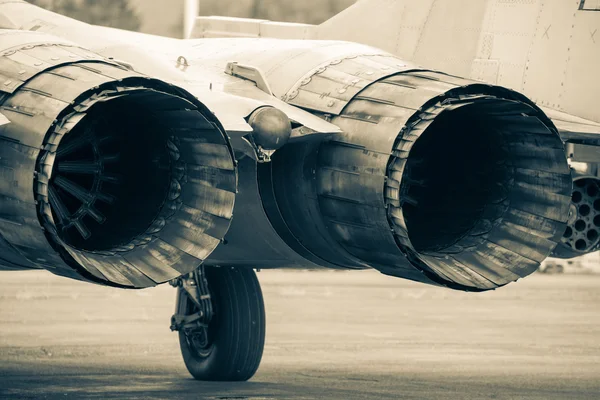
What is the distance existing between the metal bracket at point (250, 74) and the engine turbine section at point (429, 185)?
0.82ft

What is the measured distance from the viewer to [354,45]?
9.09 m

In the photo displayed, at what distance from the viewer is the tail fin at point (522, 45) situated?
9414mm

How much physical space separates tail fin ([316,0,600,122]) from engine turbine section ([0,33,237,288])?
2.64 metres

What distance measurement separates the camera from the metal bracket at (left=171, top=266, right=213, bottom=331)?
12.2 meters

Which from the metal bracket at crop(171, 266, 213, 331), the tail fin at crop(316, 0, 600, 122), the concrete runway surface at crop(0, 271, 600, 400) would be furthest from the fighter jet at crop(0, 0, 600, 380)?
the metal bracket at crop(171, 266, 213, 331)

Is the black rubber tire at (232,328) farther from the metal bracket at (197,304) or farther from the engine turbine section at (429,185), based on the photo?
the engine turbine section at (429,185)

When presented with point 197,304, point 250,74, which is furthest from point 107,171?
point 197,304

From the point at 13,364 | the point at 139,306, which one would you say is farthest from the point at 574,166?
the point at 139,306

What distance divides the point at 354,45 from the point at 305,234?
1378mm

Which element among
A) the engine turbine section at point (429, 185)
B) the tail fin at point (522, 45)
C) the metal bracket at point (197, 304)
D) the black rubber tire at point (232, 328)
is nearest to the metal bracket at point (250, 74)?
the engine turbine section at point (429, 185)

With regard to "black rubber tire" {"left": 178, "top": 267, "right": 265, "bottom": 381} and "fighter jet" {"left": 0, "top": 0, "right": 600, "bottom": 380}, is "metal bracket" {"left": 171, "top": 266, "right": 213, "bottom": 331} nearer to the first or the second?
"black rubber tire" {"left": 178, "top": 267, "right": 265, "bottom": 381}

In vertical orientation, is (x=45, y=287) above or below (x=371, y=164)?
below

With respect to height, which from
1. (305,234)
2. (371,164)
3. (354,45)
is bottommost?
(305,234)

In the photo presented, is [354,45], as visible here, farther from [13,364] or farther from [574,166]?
[13,364]
